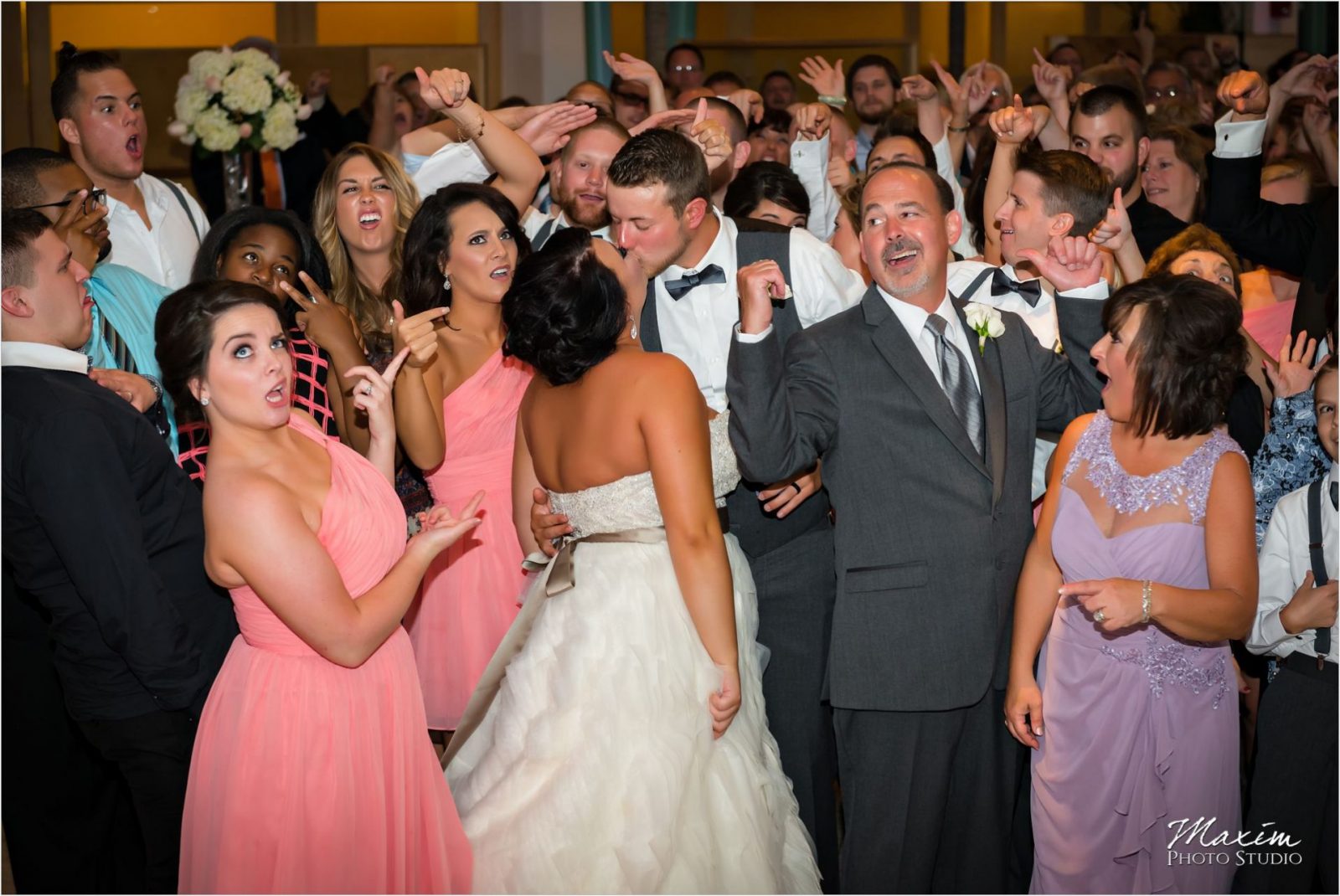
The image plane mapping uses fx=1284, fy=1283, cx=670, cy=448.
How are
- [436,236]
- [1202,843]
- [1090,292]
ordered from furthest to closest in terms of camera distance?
[436,236], [1090,292], [1202,843]

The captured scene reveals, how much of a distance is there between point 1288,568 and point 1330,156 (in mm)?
2836

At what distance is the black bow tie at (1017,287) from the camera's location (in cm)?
333

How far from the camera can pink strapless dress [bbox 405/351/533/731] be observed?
344cm

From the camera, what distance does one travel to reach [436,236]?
140 inches

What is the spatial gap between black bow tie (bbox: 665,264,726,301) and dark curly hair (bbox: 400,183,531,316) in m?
0.47

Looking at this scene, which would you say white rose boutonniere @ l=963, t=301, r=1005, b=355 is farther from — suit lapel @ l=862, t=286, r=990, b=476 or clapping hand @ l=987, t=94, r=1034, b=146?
clapping hand @ l=987, t=94, r=1034, b=146

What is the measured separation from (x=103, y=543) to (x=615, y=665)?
3.50ft

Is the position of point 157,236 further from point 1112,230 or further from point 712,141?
point 1112,230

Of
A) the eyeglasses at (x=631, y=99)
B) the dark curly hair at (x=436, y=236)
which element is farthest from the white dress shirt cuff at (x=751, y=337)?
the eyeglasses at (x=631, y=99)

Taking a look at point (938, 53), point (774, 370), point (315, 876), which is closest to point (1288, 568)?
point (774, 370)

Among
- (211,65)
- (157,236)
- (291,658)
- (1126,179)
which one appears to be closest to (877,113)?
(1126,179)

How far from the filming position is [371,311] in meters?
3.97

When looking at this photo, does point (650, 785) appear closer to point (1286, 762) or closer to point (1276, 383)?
point (1286, 762)

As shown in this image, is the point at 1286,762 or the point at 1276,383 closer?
the point at 1286,762
